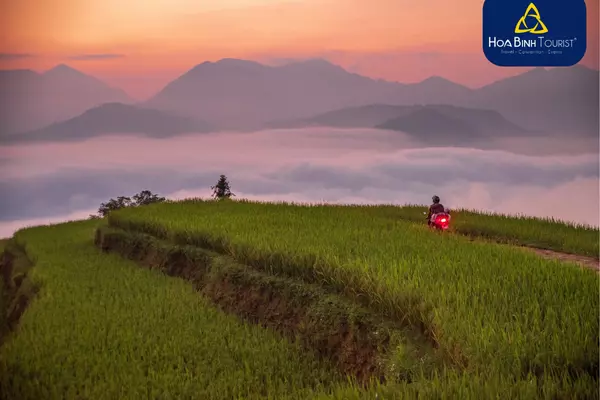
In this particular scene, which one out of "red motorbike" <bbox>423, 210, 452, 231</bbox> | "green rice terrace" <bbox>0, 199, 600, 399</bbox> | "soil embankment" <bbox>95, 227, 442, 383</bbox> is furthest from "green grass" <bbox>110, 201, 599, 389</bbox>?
"red motorbike" <bbox>423, 210, 452, 231</bbox>

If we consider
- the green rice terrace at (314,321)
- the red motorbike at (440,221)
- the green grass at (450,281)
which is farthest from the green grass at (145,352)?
the red motorbike at (440,221)

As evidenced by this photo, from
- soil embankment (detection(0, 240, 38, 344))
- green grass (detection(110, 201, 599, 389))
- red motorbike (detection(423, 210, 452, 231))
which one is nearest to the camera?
green grass (detection(110, 201, 599, 389))

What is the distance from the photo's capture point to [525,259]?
26.6 feet

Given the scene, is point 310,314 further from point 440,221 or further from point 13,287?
point 13,287

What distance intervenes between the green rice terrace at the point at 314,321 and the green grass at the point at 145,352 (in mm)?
21

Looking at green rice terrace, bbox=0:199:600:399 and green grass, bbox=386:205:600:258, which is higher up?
green grass, bbox=386:205:600:258

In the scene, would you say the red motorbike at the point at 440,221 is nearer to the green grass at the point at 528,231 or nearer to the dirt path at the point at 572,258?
the green grass at the point at 528,231

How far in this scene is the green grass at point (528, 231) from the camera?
11945 millimetres

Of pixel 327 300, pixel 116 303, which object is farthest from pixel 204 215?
pixel 327 300

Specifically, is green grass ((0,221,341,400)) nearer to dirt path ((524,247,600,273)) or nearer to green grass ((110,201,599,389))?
green grass ((110,201,599,389))

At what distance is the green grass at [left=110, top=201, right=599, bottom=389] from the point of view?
491 cm

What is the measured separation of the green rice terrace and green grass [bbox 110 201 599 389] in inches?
0.8

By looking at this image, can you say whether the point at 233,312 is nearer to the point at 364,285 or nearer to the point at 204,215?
the point at 364,285

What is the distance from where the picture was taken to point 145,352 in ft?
23.0
